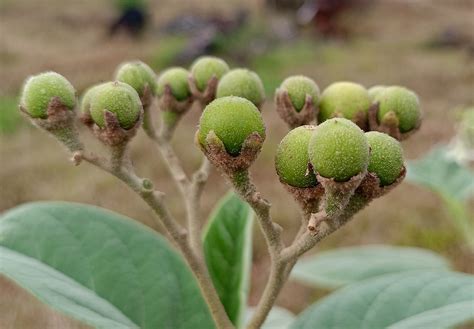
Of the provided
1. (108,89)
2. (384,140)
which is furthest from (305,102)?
(108,89)

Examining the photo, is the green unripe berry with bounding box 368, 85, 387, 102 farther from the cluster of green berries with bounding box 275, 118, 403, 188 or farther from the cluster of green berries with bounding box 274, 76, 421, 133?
the cluster of green berries with bounding box 275, 118, 403, 188

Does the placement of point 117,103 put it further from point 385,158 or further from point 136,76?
point 385,158

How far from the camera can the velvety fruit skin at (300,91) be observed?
63.9 inches

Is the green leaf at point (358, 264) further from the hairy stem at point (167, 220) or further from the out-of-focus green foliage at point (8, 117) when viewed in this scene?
the out-of-focus green foliage at point (8, 117)

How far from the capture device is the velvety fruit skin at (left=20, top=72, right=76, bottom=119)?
151 cm

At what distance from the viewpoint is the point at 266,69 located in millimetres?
9531

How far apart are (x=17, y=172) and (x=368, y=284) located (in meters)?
5.32

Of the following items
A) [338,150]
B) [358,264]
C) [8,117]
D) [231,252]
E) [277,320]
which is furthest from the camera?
[8,117]

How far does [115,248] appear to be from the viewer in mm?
1807

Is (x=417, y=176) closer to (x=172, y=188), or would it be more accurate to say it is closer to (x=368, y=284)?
(x=368, y=284)

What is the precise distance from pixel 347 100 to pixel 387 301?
608 millimetres

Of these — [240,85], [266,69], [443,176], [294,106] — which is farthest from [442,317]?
[266,69]

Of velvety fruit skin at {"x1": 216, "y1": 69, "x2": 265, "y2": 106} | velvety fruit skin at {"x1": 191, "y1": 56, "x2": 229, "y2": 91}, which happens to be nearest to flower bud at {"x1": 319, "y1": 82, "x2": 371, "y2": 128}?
velvety fruit skin at {"x1": 216, "y1": 69, "x2": 265, "y2": 106}

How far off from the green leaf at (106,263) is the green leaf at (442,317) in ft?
1.72
